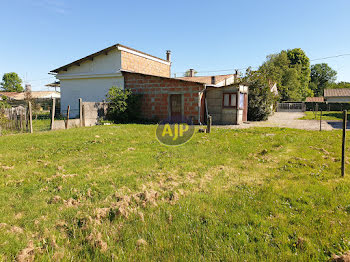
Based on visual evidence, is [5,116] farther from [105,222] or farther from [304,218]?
[304,218]

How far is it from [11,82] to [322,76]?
123 m

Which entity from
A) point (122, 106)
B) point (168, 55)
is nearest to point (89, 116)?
point (122, 106)

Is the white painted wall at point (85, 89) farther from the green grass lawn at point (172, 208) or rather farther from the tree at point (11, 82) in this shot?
the tree at point (11, 82)

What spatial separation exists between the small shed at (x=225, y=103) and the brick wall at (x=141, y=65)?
8.06m

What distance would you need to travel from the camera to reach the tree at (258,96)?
61.6 feet

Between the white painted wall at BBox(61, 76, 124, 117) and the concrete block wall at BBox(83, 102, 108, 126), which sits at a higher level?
the white painted wall at BBox(61, 76, 124, 117)

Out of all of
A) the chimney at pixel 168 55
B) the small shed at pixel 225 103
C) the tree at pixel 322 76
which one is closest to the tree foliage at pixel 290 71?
the chimney at pixel 168 55

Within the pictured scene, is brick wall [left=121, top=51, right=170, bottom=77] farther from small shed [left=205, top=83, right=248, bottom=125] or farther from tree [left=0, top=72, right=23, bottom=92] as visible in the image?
tree [left=0, top=72, right=23, bottom=92]

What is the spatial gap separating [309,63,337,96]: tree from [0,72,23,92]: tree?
114712 millimetres

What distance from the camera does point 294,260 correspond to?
228 cm

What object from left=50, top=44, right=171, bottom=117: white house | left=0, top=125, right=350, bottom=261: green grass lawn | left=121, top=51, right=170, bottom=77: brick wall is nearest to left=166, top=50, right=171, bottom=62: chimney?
left=121, top=51, right=170, bottom=77: brick wall

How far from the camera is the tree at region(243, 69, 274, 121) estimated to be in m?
18.8

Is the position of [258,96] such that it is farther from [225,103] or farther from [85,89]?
[85,89]

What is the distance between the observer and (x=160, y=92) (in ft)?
56.0
